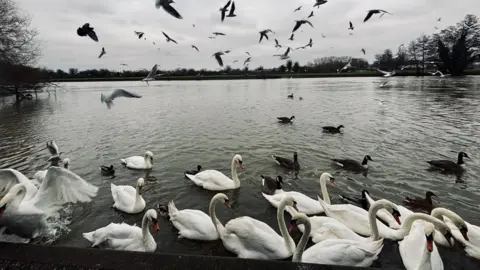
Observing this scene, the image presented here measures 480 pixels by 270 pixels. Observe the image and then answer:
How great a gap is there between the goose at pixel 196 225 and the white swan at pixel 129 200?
4.22ft

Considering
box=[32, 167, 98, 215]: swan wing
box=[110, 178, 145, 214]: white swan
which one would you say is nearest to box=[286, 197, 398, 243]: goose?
box=[110, 178, 145, 214]: white swan

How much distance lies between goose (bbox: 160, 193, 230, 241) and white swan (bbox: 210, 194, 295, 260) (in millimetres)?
447

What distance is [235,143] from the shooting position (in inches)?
539

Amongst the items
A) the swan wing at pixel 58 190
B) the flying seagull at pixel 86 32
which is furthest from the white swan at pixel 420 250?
the flying seagull at pixel 86 32

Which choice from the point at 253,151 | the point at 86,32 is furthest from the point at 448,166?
the point at 86,32

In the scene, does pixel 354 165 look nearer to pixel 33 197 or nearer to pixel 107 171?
pixel 107 171

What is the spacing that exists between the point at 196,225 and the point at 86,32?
191 inches

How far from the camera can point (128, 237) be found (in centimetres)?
558

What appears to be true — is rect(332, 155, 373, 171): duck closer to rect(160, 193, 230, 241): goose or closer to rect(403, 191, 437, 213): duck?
rect(403, 191, 437, 213): duck

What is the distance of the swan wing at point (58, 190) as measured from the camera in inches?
217

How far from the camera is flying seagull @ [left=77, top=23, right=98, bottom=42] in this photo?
21.4 ft

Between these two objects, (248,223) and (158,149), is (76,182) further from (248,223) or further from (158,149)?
(158,149)

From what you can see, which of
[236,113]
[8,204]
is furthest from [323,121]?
[8,204]

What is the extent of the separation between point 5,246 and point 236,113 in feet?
66.4
